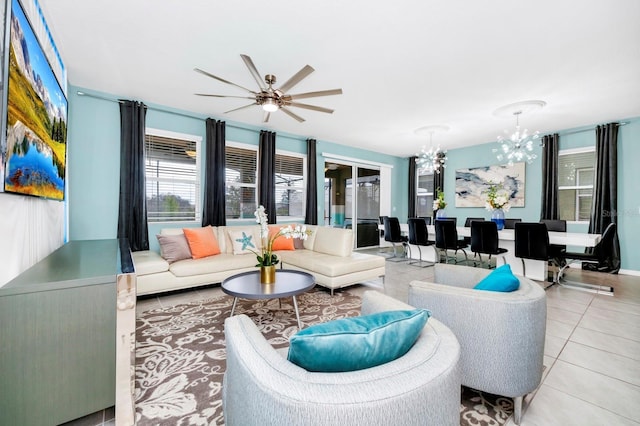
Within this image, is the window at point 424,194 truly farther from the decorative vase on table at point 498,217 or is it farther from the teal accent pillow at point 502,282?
the teal accent pillow at point 502,282

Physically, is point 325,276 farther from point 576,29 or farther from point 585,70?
point 585,70

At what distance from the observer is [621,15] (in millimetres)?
2129

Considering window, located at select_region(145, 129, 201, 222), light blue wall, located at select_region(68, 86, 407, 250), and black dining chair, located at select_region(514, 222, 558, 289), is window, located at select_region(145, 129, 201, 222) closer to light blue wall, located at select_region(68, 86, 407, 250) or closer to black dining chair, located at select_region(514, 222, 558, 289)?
light blue wall, located at select_region(68, 86, 407, 250)

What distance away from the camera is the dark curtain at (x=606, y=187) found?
4.59 meters

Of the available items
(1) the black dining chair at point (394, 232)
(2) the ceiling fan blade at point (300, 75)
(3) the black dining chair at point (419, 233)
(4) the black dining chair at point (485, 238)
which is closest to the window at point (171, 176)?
(2) the ceiling fan blade at point (300, 75)

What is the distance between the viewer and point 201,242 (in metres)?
3.77

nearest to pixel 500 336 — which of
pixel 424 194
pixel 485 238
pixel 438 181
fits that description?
pixel 485 238

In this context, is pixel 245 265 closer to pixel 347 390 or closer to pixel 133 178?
pixel 133 178

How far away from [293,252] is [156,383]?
8.59 ft

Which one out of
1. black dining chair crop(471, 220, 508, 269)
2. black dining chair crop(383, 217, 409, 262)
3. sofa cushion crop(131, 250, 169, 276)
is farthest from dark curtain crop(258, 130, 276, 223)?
black dining chair crop(471, 220, 508, 269)

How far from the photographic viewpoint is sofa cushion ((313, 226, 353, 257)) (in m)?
3.90

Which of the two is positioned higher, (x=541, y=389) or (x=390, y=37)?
(x=390, y=37)

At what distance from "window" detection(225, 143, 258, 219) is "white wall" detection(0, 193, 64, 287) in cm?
273

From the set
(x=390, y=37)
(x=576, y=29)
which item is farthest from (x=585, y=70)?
(x=390, y=37)
